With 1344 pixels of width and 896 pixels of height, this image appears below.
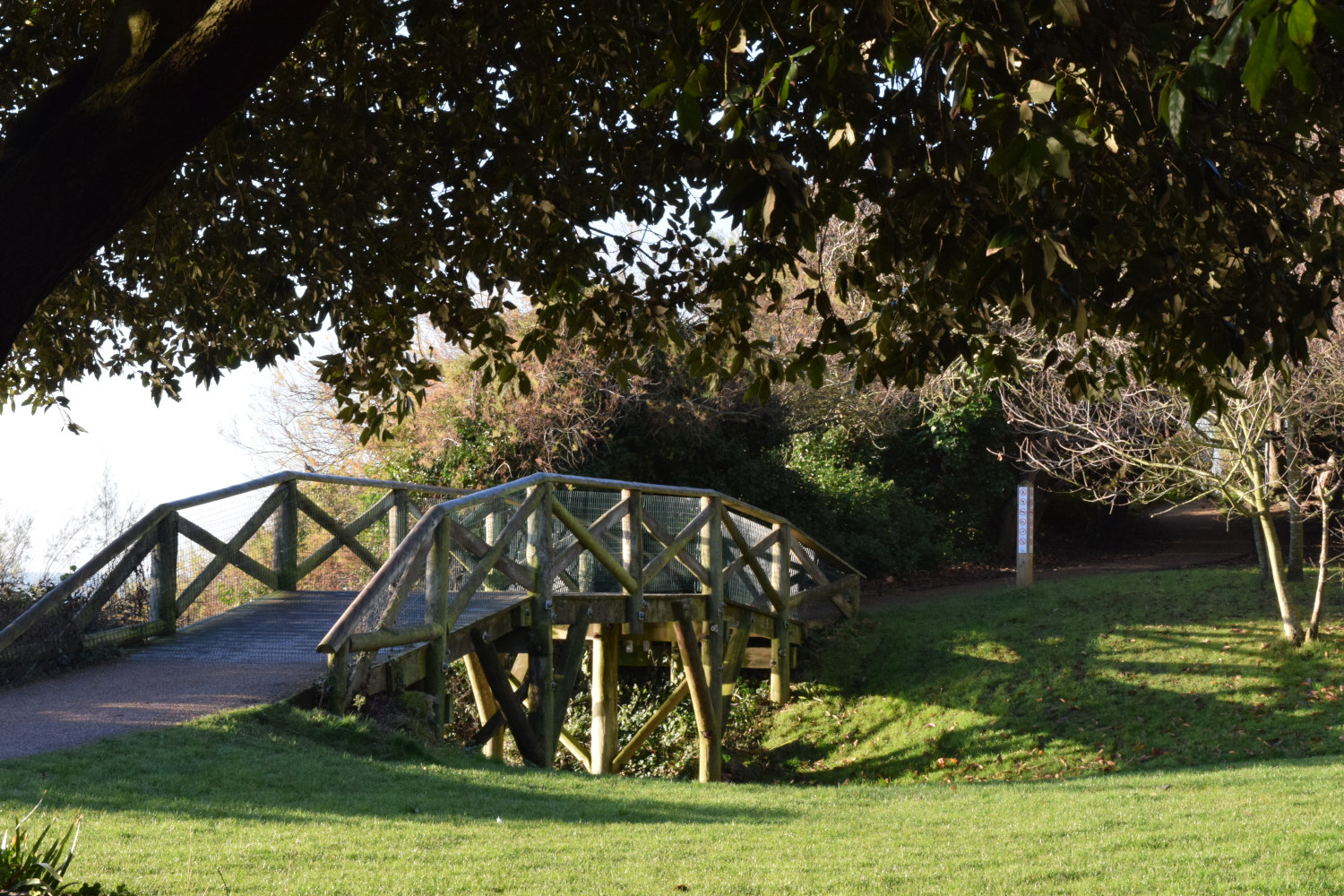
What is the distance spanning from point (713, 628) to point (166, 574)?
641 centimetres

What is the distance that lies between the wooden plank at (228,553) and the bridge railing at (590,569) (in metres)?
2.11

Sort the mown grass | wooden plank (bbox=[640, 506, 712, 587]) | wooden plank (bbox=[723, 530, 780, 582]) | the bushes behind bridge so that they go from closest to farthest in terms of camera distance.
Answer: wooden plank (bbox=[640, 506, 712, 587]), the mown grass, wooden plank (bbox=[723, 530, 780, 582]), the bushes behind bridge

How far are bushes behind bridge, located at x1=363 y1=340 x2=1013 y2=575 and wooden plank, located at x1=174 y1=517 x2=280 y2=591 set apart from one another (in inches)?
242

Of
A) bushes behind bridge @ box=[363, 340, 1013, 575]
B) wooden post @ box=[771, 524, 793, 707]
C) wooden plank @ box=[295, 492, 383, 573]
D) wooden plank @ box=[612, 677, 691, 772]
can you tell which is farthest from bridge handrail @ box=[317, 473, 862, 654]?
bushes behind bridge @ box=[363, 340, 1013, 575]

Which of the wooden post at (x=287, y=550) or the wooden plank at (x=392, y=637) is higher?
the wooden post at (x=287, y=550)

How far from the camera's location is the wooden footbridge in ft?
30.7

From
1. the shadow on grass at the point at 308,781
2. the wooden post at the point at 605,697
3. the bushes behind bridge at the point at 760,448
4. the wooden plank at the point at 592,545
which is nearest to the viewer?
the shadow on grass at the point at 308,781

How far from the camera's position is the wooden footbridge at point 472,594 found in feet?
30.7

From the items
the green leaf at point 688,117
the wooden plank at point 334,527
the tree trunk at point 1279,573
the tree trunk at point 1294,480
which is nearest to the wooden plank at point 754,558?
the wooden plank at point 334,527

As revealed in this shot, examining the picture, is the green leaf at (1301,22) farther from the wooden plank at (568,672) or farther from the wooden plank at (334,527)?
the wooden plank at (334,527)

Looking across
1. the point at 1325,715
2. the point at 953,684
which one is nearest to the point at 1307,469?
A: the point at 1325,715

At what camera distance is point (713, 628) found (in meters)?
14.4

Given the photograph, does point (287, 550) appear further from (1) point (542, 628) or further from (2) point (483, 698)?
(1) point (542, 628)

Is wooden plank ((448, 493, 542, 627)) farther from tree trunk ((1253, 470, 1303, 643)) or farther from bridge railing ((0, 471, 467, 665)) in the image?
tree trunk ((1253, 470, 1303, 643))
